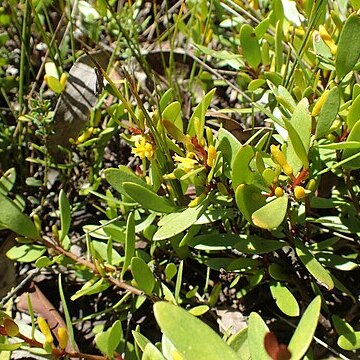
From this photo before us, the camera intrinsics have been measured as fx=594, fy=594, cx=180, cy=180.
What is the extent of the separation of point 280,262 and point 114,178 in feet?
1.27

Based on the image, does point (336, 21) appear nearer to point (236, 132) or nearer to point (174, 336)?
point (236, 132)

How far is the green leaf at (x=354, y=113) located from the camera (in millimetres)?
995

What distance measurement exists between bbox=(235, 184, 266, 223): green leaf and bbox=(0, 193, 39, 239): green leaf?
476 mm

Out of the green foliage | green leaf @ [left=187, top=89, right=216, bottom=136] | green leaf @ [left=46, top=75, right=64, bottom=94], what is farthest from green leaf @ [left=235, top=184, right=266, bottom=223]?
green leaf @ [left=46, top=75, right=64, bottom=94]

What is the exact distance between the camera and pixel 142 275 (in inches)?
42.4

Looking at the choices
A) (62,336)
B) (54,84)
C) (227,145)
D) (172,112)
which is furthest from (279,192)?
(54,84)

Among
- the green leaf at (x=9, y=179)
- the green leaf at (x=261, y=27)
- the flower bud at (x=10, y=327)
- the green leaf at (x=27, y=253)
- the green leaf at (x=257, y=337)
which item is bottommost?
the green leaf at (x=27, y=253)

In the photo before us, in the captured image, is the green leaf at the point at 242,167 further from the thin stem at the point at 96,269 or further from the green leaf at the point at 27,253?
the green leaf at the point at 27,253

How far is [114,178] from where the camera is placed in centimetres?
109

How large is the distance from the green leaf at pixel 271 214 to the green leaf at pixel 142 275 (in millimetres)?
256

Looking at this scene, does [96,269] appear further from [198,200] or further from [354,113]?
[354,113]

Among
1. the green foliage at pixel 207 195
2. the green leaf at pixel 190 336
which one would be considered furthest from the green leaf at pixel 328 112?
the green leaf at pixel 190 336

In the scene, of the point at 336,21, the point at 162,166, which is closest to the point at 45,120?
the point at 162,166

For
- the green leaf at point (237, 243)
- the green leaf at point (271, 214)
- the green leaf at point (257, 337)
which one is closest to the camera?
the green leaf at point (257, 337)
